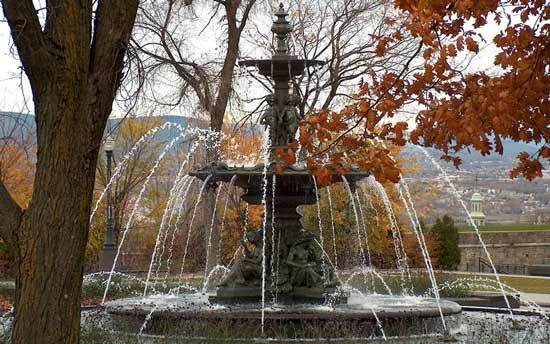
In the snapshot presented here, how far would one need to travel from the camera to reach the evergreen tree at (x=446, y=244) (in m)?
38.0

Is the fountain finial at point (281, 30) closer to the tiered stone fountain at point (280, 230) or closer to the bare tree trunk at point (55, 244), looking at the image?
the tiered stone fountain at point (280, 230)

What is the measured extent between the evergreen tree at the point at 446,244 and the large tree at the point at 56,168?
3184 cm

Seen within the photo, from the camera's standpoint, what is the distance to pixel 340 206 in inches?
1380

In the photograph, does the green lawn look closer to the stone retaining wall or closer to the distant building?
the stone retaining wall

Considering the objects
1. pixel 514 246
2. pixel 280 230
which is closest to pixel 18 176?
pixel 280 230

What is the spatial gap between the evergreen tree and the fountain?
2245 cm

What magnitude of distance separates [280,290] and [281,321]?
202 centimetres

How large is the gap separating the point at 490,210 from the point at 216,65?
9450 centimetres

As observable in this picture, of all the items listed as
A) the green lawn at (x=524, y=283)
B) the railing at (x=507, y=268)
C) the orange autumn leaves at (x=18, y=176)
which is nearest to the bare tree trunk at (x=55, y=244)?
the green lawn at (x=524, y=283)

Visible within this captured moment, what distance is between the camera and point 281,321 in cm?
1185

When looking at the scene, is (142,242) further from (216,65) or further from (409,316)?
(409,316)

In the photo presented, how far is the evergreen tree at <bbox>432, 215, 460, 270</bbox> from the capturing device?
3797cm

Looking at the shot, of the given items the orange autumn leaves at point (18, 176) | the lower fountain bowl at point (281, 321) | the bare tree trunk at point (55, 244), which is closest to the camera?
the bare tree trunk at point (55, 244)

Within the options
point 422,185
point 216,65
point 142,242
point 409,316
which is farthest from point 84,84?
point 422,185
